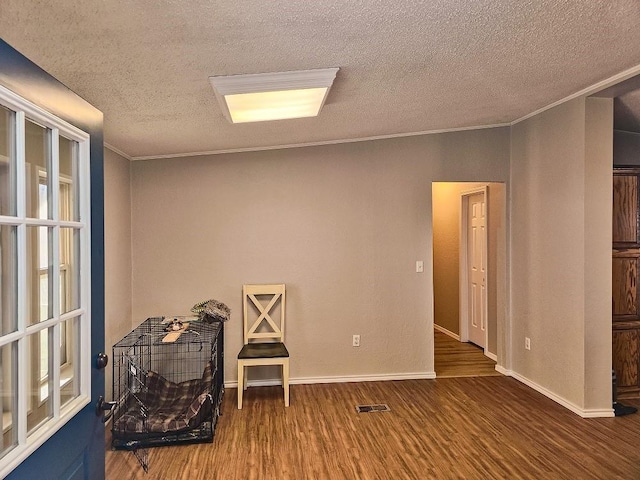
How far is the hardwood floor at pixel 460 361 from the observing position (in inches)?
193

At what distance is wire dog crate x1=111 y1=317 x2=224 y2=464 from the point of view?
3.29m

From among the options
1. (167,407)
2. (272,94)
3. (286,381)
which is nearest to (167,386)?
(167,407)

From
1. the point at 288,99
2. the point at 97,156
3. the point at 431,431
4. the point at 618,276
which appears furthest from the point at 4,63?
the point at 618,276

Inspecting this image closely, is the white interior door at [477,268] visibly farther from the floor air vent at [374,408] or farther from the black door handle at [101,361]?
the black door handle at [101,361]

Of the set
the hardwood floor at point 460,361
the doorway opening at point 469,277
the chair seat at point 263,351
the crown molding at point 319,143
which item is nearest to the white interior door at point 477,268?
the doorway opening at point 469,277

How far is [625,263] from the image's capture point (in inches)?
156

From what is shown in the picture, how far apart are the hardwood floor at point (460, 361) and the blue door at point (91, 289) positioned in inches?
152

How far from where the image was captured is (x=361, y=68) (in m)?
2.63

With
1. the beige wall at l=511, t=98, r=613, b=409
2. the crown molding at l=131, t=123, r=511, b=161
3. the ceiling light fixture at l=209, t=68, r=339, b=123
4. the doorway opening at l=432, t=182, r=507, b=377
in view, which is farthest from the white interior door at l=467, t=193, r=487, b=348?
the ceiling light fixture at l=209, t=68, r=339, b=123

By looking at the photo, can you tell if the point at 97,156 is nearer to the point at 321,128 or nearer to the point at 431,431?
the point at 321,128

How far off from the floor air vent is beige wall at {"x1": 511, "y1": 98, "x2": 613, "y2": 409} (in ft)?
4.84

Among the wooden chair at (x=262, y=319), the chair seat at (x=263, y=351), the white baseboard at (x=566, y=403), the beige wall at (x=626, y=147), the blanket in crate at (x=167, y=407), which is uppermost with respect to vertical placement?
the beige wall at (x=626, y=147)

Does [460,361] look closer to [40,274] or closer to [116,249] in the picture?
[116,249]

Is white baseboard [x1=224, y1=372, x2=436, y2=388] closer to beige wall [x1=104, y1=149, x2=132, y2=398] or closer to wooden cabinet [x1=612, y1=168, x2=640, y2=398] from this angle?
beige wall [x1=104, y1=149, x2=132, y2=398]
